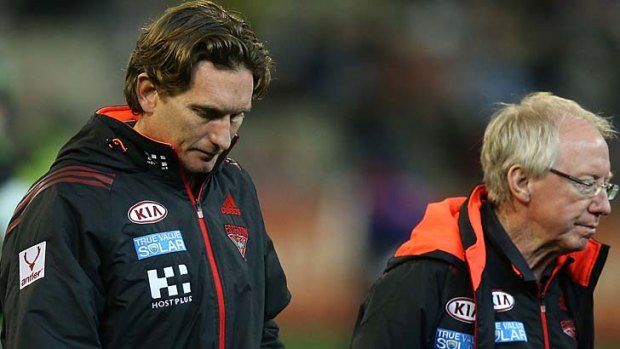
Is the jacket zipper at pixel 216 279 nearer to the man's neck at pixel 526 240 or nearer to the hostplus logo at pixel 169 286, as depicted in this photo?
the hostplus logo at pixel 169 286

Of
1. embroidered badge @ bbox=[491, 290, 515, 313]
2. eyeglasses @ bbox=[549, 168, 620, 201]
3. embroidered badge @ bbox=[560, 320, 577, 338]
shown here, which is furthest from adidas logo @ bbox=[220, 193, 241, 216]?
embroidered badge @ bbox=[560, 320, 577, 338]

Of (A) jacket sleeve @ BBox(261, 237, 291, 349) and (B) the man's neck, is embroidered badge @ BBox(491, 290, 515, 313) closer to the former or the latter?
A: (B) the man's neck

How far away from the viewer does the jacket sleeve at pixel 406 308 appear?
3.40 meters

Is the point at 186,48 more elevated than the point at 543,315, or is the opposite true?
the point at 186,48

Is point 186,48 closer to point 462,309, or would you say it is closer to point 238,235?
point 238,235

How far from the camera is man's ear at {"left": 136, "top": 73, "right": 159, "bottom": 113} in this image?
3020 millimetres

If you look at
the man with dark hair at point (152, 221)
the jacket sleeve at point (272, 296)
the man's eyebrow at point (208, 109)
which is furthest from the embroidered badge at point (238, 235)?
the man's eyebrow at point (208, 109)

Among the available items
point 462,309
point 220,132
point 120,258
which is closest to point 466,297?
point 462,309

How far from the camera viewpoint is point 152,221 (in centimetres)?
295

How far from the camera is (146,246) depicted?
2904 millimetres

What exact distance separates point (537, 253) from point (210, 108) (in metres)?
1.23

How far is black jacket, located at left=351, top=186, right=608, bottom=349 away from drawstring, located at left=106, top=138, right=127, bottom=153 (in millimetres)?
941

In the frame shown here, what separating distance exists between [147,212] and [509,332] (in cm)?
117

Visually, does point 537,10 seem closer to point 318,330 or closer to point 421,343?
point 318,330
